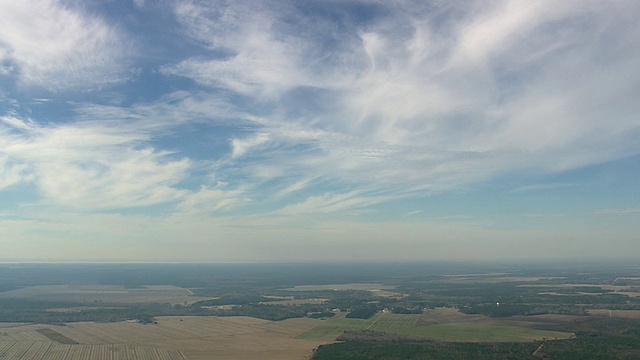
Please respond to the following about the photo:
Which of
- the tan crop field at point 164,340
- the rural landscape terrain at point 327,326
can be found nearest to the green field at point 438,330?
the rural landscape terrain at point 327,326

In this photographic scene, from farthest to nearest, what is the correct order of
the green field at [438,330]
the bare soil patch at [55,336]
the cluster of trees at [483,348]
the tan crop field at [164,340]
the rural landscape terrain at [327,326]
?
the green field at [438,330]
the bare soil patch at [55,336]
the rural landscape terrain at [327,326]
the tan crop field at [164,340]
the cluster of trees at [483,348]

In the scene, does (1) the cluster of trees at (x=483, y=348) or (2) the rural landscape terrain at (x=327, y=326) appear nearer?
(1) the cluster of trees at (x=483, y=348)

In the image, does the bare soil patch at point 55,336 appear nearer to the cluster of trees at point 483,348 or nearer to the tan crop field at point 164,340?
the tan crop field at point 164,340

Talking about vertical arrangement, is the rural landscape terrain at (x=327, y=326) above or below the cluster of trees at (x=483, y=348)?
above

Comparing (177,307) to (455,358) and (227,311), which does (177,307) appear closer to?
(227,311)

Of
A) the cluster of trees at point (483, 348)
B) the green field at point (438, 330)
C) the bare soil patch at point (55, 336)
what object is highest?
the bare soil patch at point (55, 336)

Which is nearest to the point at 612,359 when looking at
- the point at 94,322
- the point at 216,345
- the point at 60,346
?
the point at 216,345

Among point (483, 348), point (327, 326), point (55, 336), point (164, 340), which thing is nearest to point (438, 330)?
point (483, 348)

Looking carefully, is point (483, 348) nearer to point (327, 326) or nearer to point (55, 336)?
point (327, 326)
